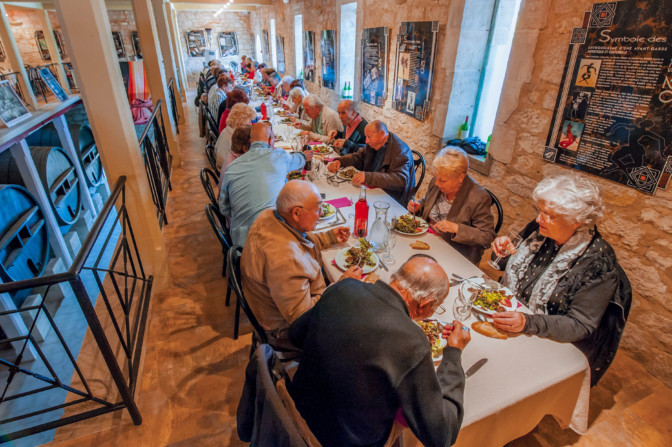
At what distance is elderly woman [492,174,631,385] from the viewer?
1.44 metres

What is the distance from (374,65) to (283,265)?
441 centimetres

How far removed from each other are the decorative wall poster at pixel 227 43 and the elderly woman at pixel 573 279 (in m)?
18.4

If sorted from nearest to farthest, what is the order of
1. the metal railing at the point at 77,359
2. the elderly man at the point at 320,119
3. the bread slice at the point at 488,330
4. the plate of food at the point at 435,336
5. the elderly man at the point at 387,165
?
the plate of food at the point at 435,336
the bread slice at the point at 488,330
the metal railing at the point at 77,359
the elderly man at the point at 387,165
the elderly man at the point at 320,119

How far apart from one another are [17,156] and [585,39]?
4.72 m

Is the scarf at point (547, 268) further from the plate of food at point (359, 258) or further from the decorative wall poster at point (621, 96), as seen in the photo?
the decorative wall poster at point (621, 96)

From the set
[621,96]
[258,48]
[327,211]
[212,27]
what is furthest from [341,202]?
[212,27]

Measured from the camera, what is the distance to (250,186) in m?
2.35

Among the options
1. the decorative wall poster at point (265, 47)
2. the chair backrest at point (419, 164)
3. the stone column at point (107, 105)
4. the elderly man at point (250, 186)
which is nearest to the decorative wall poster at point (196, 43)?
the decorative wall poster at point (265, 47)

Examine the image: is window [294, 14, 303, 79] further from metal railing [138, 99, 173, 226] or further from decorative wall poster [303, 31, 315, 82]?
metal railing [138, 99, 173, 226]

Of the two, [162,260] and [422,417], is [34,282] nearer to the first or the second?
[162,260]

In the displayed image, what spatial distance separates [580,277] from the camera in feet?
5.13

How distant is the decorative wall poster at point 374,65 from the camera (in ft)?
15.7

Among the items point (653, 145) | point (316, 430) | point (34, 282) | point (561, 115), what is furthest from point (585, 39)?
point (34, 282)

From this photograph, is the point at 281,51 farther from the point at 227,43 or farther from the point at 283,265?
the point at 283,265
